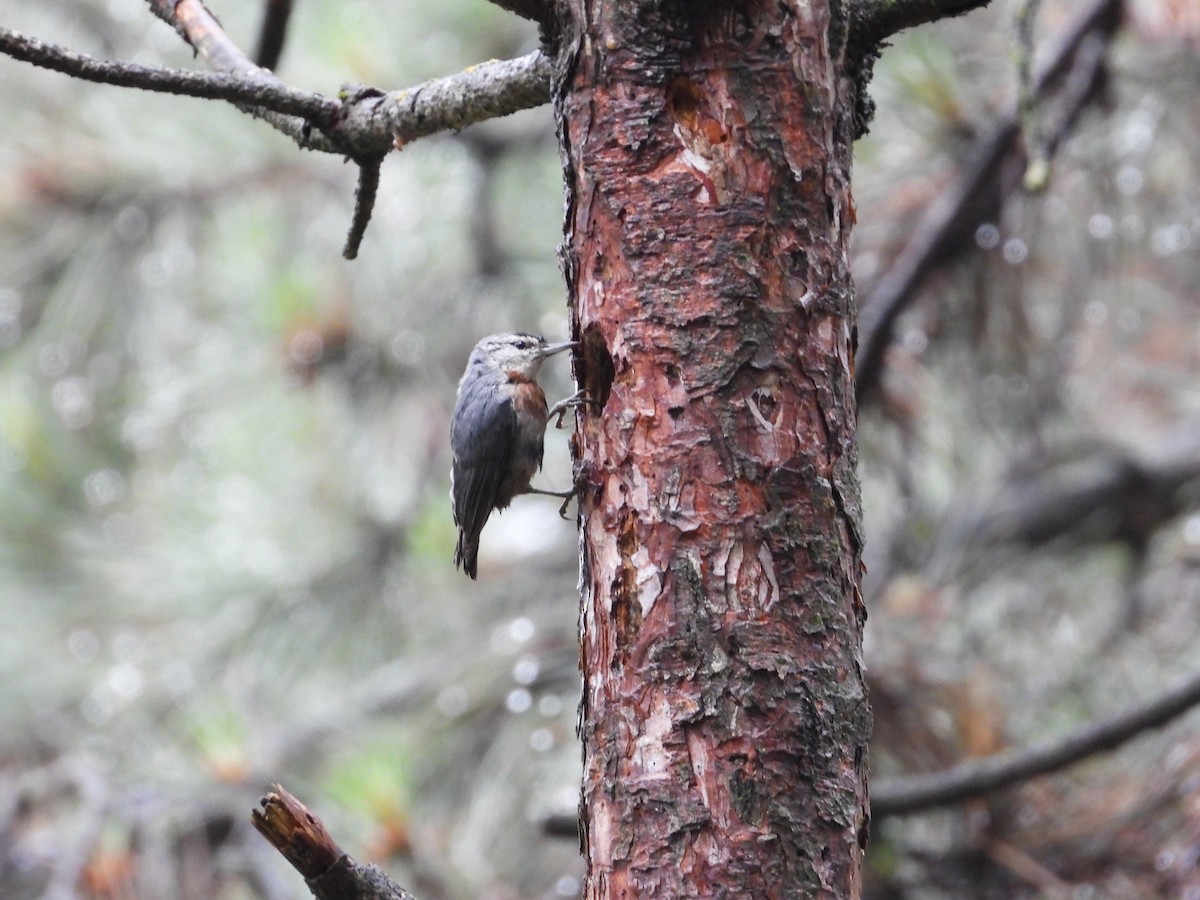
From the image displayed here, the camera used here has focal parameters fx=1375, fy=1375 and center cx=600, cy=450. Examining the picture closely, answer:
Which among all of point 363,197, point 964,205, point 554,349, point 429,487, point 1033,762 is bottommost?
point 1033,762

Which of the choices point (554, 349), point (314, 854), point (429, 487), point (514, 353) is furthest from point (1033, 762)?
point (429, 487)

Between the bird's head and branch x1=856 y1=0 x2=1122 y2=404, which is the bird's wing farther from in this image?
Result: branch x1=856 y1=0 x2=1122 y2=404

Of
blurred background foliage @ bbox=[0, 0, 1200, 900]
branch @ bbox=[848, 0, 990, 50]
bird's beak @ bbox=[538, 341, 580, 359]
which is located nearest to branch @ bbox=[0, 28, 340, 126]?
bird's beak @ bbox=[538, 341, 580, 359]

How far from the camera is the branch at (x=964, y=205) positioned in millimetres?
3051

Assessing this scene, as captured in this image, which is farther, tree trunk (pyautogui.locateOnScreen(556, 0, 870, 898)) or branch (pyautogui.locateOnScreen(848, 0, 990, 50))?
branch (pyautogui.locateOnScreen(848, 0, 990, 50))

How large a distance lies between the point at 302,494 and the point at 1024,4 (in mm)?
2904

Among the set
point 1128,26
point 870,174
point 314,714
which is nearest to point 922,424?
point 870,174

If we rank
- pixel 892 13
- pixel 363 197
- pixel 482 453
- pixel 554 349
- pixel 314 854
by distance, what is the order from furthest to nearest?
pixel 482 453 → pixel 554 349 → pixel 363 197 → pixel 892 13 → pixel 314 854

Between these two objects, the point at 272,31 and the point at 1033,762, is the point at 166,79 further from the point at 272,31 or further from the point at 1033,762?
the point at 1033,762

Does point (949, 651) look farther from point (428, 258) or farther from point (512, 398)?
point (428, 258)

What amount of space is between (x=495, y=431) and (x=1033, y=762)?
1196mm

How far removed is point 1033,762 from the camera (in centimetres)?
250

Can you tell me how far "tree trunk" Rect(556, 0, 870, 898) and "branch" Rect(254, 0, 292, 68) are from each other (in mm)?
760

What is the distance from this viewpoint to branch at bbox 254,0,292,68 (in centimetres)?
216
